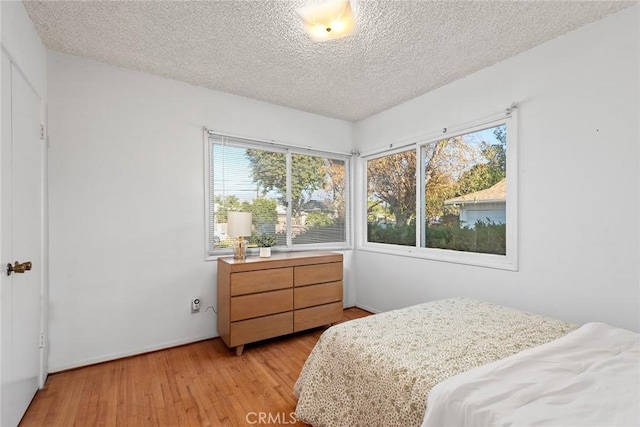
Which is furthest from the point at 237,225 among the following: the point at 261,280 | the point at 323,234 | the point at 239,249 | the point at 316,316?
the point at 323,234

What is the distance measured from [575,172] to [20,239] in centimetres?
349

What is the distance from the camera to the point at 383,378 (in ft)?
4.36

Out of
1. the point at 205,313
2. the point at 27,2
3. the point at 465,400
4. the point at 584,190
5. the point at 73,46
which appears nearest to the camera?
the point at 465,400

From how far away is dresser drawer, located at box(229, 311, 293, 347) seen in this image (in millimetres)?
2624

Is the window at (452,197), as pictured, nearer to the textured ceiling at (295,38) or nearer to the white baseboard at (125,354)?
the textured ceiling at (295,38)

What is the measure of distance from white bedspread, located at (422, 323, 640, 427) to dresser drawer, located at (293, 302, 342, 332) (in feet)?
6.54

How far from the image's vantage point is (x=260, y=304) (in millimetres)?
2750

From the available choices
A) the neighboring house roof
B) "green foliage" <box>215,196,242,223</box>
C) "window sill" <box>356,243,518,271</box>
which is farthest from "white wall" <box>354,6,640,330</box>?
"green foliage" <box>215,196,242,223</box>

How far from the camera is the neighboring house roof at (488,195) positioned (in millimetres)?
2551

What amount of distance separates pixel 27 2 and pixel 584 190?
3.66 m

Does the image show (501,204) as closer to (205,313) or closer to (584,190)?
(584,190)

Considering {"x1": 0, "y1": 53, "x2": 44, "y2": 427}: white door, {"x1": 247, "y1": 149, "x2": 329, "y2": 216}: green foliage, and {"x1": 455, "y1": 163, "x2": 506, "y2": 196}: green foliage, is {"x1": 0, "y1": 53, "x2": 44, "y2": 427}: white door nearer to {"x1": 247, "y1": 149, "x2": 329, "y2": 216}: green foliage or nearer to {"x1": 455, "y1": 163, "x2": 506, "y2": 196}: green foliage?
{"x1": 247, "y1": 149, "x2": 329, "y2": 216}: green foliage

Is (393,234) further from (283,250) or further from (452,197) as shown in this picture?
(283,250)

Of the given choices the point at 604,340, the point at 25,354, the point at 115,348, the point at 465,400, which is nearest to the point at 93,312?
the point at 115,348
